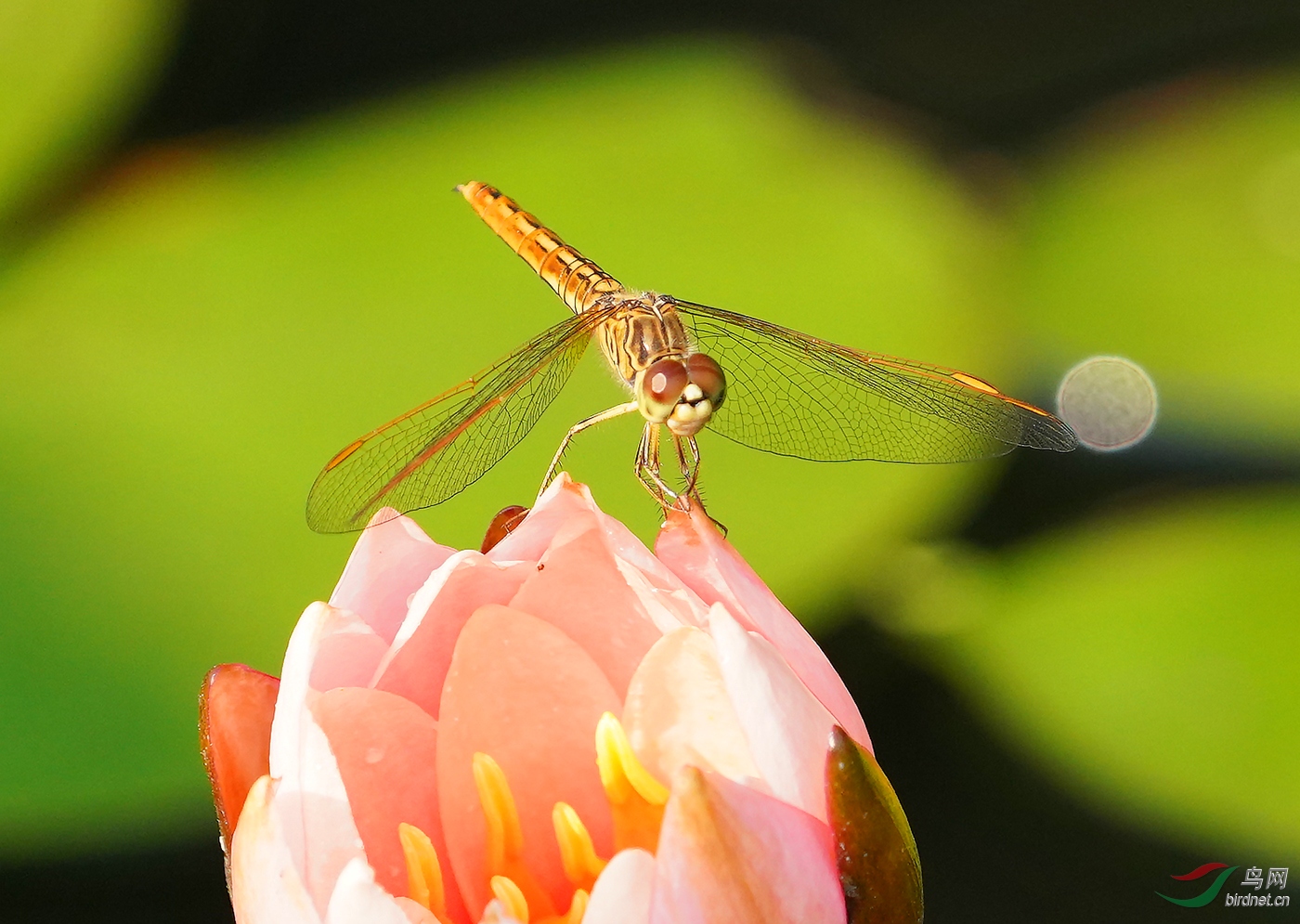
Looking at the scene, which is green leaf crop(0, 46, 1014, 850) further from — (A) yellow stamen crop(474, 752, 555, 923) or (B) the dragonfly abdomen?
(A) yellow stamen crop(474, 752, 555, 923)

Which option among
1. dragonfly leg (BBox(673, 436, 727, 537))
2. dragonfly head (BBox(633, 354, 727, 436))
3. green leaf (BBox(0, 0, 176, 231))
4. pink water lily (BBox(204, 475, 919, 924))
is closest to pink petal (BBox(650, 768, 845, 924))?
pink water lily (BBox(204, 475, 919, 924))

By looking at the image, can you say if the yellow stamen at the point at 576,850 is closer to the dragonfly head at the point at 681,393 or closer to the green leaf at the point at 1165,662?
the dragonfly head at the point at 681,393

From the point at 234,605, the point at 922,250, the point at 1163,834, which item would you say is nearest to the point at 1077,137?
the point at 922,250

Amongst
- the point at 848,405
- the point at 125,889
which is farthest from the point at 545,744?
the point at 125,889

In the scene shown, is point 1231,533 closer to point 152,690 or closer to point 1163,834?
point 1163,834

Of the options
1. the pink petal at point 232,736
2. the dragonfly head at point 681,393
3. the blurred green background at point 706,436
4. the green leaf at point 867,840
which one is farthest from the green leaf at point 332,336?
the green leaf at point 867,840

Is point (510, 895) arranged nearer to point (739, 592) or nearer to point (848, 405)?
point (739, 592)

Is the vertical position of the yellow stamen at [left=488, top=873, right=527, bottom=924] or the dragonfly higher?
the dragonfly
